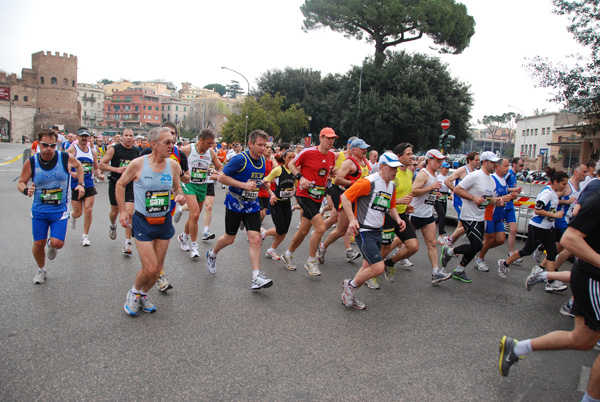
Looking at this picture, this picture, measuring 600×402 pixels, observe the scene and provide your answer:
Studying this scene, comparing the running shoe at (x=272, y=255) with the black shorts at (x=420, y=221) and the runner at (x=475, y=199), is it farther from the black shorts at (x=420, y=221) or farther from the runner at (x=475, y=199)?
the runner at (x=475, y=199)

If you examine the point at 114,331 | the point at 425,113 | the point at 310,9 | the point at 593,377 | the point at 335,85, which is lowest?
the point at 114,331

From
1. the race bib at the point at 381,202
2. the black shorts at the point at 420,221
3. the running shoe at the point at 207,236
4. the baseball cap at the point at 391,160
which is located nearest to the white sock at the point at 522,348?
the race bib at the point at 381,202

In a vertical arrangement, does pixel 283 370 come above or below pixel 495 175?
below

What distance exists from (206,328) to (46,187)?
2844 mm

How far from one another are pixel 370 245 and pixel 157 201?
231 cm

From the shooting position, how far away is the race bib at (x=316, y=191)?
6.52 metres

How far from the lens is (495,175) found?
6.70 meters

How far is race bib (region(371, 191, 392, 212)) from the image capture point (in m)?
4.98


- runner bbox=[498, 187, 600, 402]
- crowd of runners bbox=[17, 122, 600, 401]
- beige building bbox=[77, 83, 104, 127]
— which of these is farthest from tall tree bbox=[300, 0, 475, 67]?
beige building bbox=[77, 83, 104, 127]

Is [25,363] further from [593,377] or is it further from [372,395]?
[593,377]

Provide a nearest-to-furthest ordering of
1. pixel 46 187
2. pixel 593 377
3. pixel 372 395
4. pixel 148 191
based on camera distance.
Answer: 1. pixel 593 377
2. pixel 372 395
3. pixel 148 191
4. pixel 46 187

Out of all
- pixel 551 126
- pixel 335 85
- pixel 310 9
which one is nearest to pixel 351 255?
pixel 310 9

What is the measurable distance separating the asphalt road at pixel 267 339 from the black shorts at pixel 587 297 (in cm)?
71

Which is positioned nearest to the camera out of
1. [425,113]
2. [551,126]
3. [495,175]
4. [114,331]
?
[114,331]
